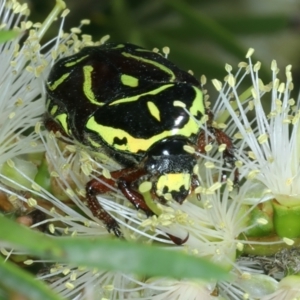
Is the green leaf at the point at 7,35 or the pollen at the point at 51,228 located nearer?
the green leaf at the point at 7,35

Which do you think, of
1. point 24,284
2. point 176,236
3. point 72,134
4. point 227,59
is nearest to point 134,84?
point 72,134

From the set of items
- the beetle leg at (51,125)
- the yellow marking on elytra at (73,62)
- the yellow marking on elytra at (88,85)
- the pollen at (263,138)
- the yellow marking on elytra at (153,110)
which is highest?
the yellow marking on elytra at (73,62)

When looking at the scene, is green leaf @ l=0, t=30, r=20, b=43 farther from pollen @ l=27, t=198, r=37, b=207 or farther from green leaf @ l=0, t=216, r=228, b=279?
pollen @ l=27, t=198, r=37, b=207

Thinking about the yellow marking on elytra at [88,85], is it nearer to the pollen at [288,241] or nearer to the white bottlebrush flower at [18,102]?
the white bottlebrush flower at [18,102]

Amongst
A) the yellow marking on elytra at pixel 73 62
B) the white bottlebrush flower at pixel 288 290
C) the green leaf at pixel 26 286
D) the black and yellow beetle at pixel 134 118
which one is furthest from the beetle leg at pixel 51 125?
the green leaf at pixel 26 286

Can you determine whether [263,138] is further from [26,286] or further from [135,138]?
[26,286]

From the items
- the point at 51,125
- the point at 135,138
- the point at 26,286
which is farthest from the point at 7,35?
the point at 51,125
